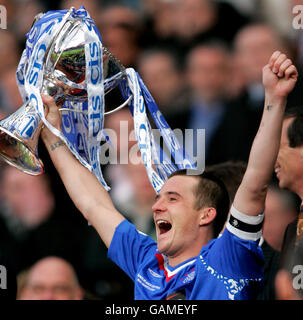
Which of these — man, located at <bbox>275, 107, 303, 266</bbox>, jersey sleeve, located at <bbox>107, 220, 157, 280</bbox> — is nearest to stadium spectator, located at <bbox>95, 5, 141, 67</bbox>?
man, located at <bbox>275, 107, 303, 266</bbox>

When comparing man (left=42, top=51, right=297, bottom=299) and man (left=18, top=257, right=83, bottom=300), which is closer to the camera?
man (left=42, top=51, right=297, bottom=299)

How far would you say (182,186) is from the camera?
112 inches

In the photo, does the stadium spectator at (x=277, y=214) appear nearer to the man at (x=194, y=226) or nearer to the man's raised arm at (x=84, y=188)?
the man at (x=194, y=226)

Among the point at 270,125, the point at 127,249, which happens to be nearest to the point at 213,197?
the point at 127,249

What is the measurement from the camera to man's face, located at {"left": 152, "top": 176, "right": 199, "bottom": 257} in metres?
2.75

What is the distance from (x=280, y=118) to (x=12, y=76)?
314cm

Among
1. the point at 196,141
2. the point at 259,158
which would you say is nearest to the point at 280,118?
the point at 259,158

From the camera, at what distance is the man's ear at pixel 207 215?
2.81 m

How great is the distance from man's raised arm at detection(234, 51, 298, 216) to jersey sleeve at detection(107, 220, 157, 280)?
785 mm

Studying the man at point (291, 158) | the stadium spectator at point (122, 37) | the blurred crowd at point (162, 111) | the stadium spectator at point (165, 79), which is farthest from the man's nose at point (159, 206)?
the stadium spectator at point (122, 37)

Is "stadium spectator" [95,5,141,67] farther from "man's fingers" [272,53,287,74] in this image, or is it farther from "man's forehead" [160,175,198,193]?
"man's fingers" [272,53,287,74]

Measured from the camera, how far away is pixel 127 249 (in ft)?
9.51

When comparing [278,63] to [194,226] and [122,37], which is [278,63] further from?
[122,37]

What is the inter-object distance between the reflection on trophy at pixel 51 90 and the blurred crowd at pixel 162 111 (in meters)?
1.08
